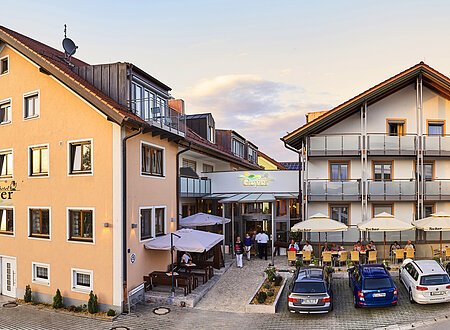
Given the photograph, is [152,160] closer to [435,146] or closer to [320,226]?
[320,226]

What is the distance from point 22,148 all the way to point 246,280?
12004mm

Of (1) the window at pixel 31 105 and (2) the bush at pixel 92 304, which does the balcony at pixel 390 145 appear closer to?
(2) the bush at pixel 92 304

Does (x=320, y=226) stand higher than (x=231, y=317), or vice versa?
(x=320, y=226)

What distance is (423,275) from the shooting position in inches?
632

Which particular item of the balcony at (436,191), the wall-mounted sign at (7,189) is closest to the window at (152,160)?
the wall-mounted sign at (7,189)

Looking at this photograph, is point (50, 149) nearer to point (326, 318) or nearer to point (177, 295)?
point (177, 295)

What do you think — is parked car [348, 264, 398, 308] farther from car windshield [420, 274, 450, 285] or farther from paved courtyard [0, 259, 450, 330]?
car windshield [420, 274, 450, 285]

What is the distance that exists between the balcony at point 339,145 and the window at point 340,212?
126 inches

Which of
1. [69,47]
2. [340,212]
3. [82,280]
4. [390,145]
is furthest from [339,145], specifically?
[82,280]

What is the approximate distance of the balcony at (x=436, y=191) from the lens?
24.9m

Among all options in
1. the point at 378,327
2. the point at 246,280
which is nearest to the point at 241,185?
the point at 246,280

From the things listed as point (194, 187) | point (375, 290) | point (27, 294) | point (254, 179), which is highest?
point (254, 179)

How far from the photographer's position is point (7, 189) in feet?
69.3

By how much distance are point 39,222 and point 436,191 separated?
20908mm
